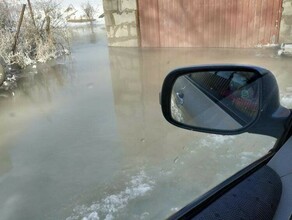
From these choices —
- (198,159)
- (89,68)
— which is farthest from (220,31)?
(198,159)

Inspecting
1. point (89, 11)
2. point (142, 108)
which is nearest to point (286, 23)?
point (142, 108)

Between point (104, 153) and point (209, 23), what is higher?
point (209, 23)

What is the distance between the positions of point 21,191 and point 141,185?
1276mm

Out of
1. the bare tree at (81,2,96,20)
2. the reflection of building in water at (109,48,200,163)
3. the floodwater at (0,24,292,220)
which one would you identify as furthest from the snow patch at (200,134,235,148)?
the bare tree at (81,2,96,20)

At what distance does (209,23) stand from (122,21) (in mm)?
2959

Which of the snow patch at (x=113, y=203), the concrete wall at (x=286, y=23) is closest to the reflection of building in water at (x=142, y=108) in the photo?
the snow patch at (x=113, y=203)

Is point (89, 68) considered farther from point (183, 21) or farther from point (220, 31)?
point (220, 31)

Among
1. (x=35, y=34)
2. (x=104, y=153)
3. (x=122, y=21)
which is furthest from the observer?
(x=122, y=21)

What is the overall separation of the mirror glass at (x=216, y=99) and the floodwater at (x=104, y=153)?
4.09 ft

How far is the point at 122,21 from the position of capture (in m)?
11.0

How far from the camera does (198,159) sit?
3.70 metres

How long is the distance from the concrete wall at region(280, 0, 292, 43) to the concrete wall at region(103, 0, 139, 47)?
4.65 metres

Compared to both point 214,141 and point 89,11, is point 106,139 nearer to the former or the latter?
point 214,141

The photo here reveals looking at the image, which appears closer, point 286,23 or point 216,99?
point 216,99
